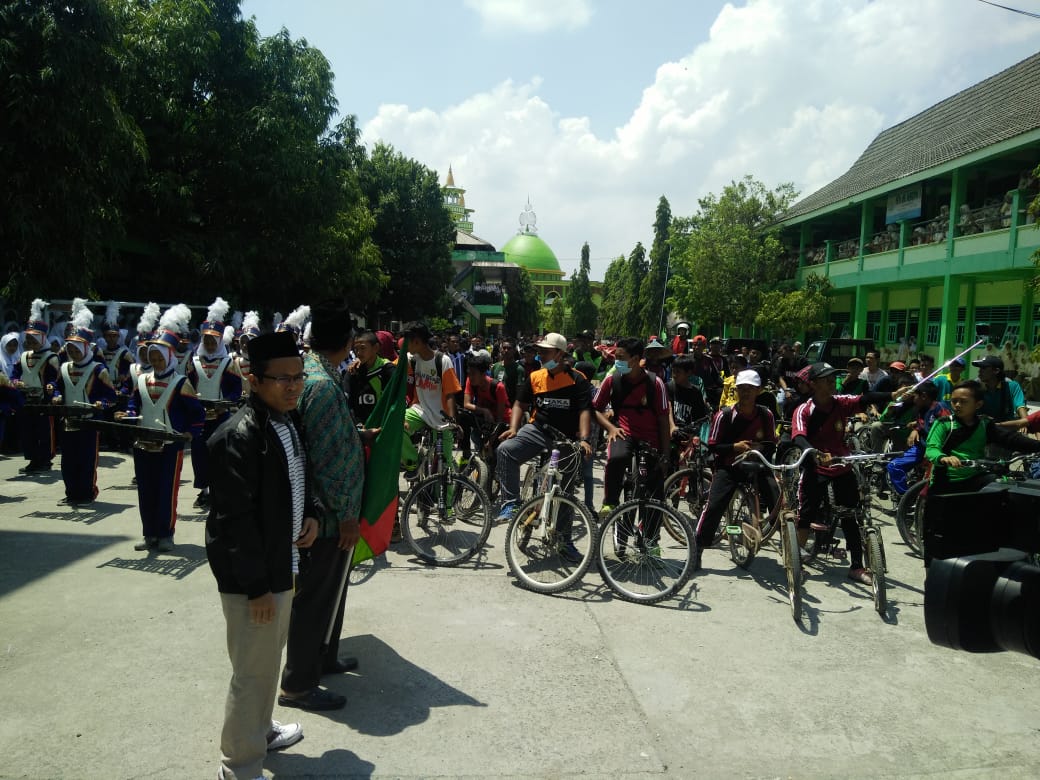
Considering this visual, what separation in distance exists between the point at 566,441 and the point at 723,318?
90.1 ft

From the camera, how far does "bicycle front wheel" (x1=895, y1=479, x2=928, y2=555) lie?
716 centimetres

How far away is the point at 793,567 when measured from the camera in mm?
5477

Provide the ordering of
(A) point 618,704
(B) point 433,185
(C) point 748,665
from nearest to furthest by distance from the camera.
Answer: (A) point 618,704, (C) point 748,665, (B) point 433,185

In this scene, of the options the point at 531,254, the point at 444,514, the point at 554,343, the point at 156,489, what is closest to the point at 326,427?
the point at 554,343

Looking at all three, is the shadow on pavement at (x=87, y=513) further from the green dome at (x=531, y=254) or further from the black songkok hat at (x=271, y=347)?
the green dome at (x=531, y=254)

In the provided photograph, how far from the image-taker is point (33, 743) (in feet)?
11.2

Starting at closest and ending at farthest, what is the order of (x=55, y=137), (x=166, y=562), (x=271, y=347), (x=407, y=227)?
(x=271, y=347), (x=166, y=562), (x=55, y=137), (x=407, y=227)

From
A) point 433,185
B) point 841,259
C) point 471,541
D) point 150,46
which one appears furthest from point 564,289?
point 471,541

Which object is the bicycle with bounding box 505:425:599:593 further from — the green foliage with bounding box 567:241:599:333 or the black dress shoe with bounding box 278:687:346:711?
the green foliage with bounding box 567:241:599:333

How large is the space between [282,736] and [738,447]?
13.8 ft

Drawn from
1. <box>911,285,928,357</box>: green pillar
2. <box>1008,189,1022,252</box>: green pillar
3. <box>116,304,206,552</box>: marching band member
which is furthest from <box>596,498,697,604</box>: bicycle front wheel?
<box>911,285,928,357</box>: green pillar

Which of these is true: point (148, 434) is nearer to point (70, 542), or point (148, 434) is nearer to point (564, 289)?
point (70, 542)

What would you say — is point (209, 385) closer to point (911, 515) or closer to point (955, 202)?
point (911, 515)

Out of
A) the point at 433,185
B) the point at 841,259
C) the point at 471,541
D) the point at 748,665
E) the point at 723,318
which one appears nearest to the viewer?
the point at 748,665
